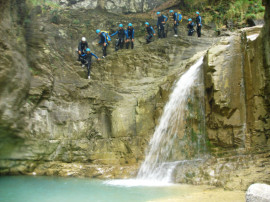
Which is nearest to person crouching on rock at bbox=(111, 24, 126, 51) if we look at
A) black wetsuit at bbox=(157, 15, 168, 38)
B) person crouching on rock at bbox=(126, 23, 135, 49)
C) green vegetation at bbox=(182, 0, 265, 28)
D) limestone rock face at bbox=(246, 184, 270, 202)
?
person crouching on rock at bbox=(126, 23, 135, 49)

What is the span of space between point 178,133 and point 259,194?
4.75 m

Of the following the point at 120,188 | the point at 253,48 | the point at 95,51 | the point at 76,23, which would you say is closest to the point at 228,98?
the point at 253,48

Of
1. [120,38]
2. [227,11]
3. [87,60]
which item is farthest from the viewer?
[227,11]

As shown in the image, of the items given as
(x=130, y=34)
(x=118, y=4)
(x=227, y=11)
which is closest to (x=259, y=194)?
(x=130, y=34)

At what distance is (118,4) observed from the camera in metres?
21.8

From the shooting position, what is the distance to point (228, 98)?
718 cm

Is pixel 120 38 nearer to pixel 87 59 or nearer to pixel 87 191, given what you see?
pixel 87 59

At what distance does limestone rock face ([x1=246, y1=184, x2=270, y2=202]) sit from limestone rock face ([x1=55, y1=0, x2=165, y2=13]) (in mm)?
19744

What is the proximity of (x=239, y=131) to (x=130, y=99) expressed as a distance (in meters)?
4.79

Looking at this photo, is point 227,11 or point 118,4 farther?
point 118,4

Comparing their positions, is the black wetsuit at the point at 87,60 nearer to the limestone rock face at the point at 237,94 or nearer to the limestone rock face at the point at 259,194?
the limestone rock face at the point at 237,94

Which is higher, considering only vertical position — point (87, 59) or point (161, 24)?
point (161, 24)

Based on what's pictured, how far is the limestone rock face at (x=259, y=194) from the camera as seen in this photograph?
3.70m

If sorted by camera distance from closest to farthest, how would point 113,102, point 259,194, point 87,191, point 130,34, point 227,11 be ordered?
point 259,194 < point 87,191 < point 113,102 < point 130,34 < point 227,11
